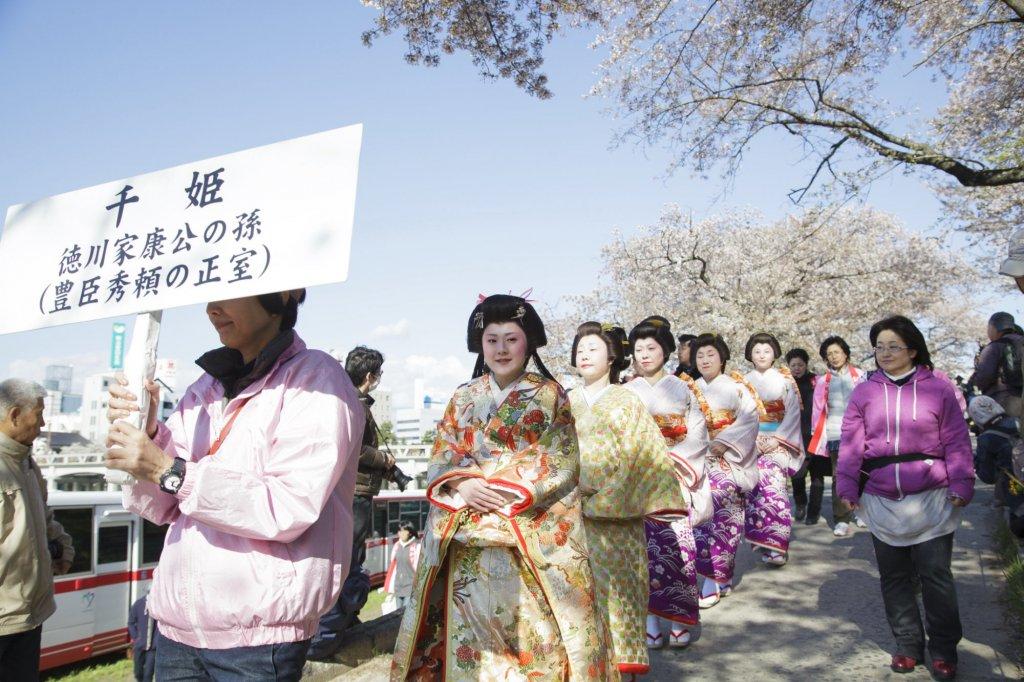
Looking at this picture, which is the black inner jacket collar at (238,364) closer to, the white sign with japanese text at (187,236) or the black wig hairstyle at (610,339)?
the white sign with japanese text at (187,236)

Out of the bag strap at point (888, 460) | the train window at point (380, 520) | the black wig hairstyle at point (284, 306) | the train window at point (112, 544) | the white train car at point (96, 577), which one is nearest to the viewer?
the black wig hairstyle at point (284, 306)

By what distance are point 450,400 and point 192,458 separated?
1.57 meters

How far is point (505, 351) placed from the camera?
365 centimetres

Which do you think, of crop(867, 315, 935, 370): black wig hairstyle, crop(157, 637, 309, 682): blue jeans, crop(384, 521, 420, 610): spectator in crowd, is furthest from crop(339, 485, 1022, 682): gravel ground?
crop(384, 521, 420, 610): spectator in crowd

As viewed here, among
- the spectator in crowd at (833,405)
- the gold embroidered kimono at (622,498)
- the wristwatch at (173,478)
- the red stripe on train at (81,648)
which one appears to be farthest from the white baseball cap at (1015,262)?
the red stripe on train at (81,648)

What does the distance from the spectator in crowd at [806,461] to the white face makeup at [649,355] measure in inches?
177

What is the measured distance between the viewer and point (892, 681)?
4.47 metres

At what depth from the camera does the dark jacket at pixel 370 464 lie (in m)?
5.29

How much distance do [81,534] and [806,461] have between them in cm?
931

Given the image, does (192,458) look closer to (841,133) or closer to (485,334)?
(485,334)

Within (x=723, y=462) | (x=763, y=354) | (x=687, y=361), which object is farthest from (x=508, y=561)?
(x=687, y=361)

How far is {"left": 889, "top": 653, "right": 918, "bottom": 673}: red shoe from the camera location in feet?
15.0

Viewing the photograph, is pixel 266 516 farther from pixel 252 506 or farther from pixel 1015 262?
pixel 1015 262

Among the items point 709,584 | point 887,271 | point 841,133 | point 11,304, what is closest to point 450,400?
point 11,304
